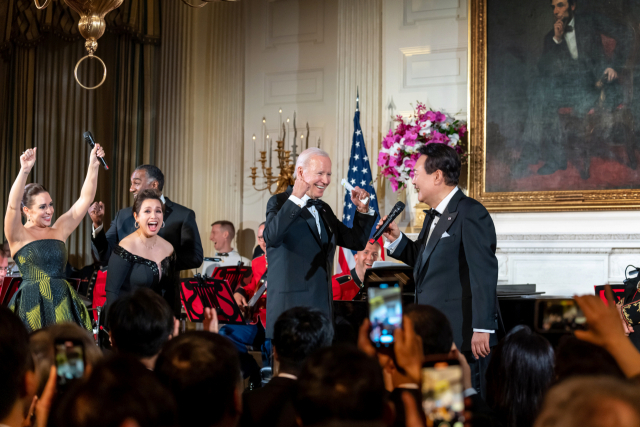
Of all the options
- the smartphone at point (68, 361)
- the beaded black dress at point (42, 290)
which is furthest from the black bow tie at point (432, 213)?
the beaded black dress at point (42, 290)

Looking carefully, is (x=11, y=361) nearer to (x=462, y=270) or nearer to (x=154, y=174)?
(x=462, y=270)

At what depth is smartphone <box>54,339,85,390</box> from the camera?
166 cm

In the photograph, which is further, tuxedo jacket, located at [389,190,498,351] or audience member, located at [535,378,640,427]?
tuxedo jacket, located at [389,190,498,351]

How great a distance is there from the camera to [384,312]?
1988mm

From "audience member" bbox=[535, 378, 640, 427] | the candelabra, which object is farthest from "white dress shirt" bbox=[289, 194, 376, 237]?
the candelabra

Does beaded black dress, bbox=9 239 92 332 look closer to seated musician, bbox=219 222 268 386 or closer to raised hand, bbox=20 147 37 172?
raised hand, bbox=20 147 37 172

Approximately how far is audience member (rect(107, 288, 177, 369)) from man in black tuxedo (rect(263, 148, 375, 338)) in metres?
1.33

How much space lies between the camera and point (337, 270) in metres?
7.48

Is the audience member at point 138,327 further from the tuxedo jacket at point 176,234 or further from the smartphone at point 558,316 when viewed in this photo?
the tuxedo jacket at point 176,234

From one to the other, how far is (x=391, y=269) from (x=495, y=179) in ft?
8.66

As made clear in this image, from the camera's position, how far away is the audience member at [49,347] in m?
1.87

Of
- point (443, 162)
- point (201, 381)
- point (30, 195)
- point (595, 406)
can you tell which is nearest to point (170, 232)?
point (30, 195)

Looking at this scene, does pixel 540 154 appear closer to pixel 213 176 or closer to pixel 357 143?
pixel 357 143

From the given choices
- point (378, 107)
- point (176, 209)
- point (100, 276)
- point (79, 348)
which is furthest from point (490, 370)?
point (378, 107)
